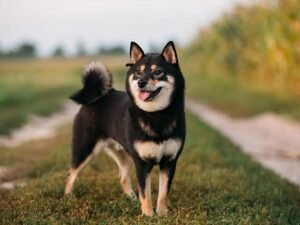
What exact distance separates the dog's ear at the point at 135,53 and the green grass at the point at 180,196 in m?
1.61

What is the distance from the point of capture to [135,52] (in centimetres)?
592

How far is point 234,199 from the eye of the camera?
6.85 meters

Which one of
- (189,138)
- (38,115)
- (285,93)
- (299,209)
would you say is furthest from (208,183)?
(285,93)

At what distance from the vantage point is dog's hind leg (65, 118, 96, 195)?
695 cm

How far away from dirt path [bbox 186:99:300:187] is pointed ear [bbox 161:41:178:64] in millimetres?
4320

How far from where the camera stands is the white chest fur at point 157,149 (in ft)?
18.9

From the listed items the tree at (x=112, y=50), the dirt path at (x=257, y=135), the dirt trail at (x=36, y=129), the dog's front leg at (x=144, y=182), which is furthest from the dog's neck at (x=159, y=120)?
the tree at (x=112, y=50)

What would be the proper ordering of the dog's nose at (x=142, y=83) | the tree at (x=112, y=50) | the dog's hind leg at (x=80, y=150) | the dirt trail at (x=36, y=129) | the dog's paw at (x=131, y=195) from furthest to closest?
the tree at (x=112, y=50)
the dirt trail at (x=36, y=129)
the dog's hind leg at (x=80, y=150)
the dog's paw at (x=131, y=195)
the dog's nose at (x=142, y=83)

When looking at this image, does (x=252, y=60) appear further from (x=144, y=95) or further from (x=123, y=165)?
(x=144, y=95)

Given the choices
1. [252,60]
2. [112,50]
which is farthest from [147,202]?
[112,50]

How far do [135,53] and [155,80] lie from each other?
0.55 metres

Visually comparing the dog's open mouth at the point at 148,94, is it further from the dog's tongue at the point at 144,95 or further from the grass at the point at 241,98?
the grass at the point at 241,98

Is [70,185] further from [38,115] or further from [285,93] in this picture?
[285,93]

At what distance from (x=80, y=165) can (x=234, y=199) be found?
1.93 m
